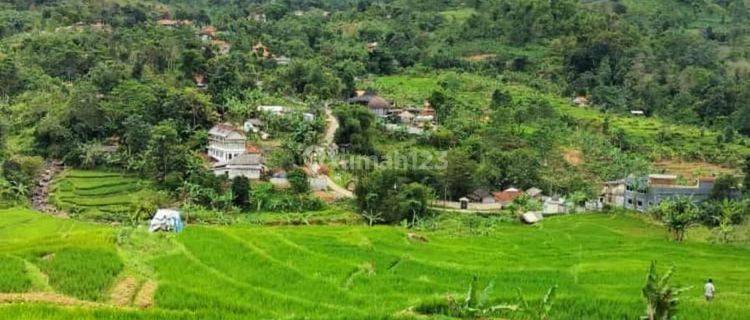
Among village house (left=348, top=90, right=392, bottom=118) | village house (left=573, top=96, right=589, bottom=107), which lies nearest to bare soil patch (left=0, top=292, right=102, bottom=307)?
village house (left=348, top=90, right=392, bottom=118)

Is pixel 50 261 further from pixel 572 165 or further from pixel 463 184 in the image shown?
pixel 572 165

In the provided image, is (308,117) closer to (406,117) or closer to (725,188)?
(406,117)

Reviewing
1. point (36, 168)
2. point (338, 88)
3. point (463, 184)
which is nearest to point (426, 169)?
point (463, 184)

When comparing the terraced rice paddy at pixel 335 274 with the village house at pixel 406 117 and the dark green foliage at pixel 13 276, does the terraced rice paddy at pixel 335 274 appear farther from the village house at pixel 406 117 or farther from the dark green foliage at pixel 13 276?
the village house at pixel 406 117

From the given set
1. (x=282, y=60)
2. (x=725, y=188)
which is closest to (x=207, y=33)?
(x=282, y=60)

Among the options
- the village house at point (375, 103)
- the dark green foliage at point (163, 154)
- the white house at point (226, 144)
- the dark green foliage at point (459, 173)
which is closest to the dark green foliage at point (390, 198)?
the dark green foliage at point (459, 173)

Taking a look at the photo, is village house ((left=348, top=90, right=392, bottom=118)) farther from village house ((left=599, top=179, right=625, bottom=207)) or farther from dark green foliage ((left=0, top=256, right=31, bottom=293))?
dark green foliage ((left=0, top=256, right=31, bottom=293))
